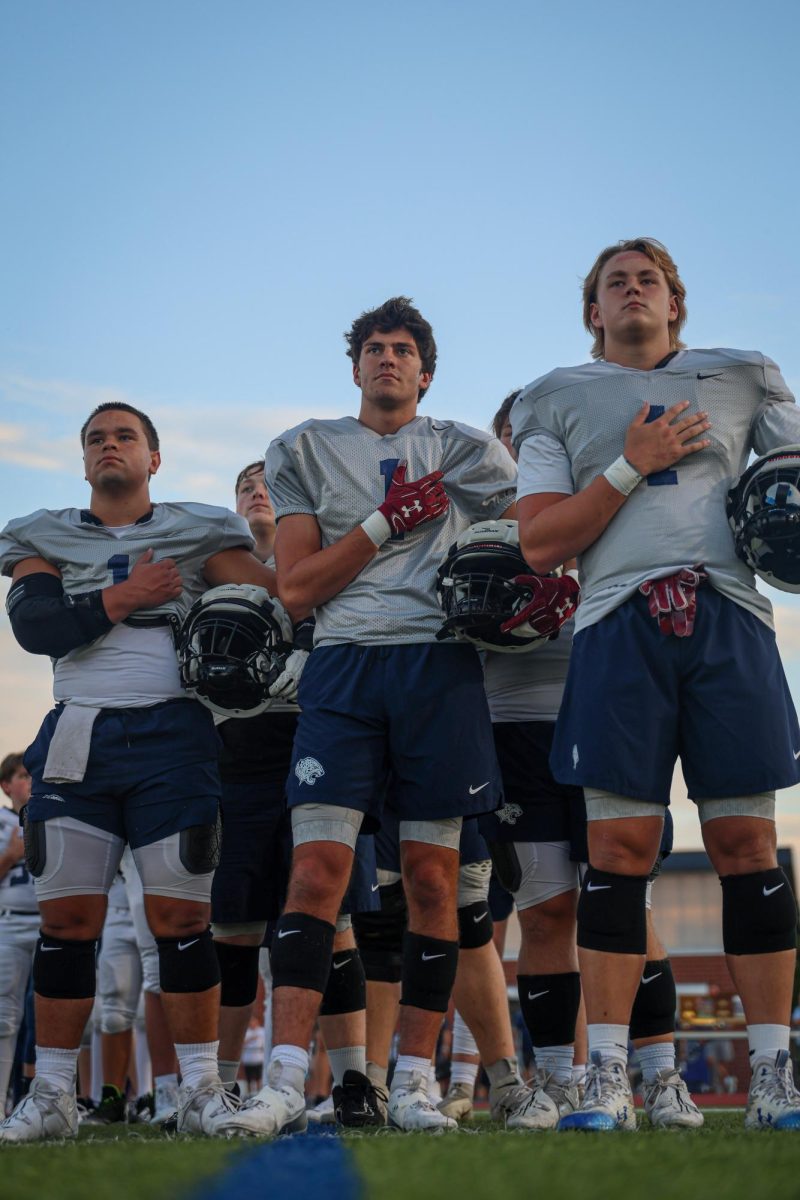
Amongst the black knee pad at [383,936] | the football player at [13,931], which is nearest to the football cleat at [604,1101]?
the black knee pad at [383,936]

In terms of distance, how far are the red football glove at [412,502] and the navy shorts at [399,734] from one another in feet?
1.41

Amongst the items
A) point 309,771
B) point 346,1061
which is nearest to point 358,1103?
point 346,1061

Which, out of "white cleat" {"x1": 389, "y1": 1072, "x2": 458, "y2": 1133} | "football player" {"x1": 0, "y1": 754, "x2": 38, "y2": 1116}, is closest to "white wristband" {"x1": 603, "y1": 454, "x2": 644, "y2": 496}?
"white cleat" {"x1": 389, "y1": 1072, "x2": 458, "y2": 1133}

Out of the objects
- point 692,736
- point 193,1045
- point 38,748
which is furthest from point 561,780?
point 38,748

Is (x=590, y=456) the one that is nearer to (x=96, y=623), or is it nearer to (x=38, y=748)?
(x=96, y=623)

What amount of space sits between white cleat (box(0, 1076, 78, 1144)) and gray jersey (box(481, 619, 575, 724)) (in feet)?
6.80

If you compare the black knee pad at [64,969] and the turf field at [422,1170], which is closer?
the turf field at [422,1170]

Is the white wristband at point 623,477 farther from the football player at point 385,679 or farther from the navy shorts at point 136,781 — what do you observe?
the navy shorts at point 136,781

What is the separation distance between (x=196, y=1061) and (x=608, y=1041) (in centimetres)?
154

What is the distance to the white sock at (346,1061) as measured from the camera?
4691mm

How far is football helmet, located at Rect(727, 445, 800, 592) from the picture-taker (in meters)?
3.58

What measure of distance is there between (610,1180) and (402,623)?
2.53m

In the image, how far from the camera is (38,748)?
4.53 m

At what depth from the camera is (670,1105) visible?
3787 mm
